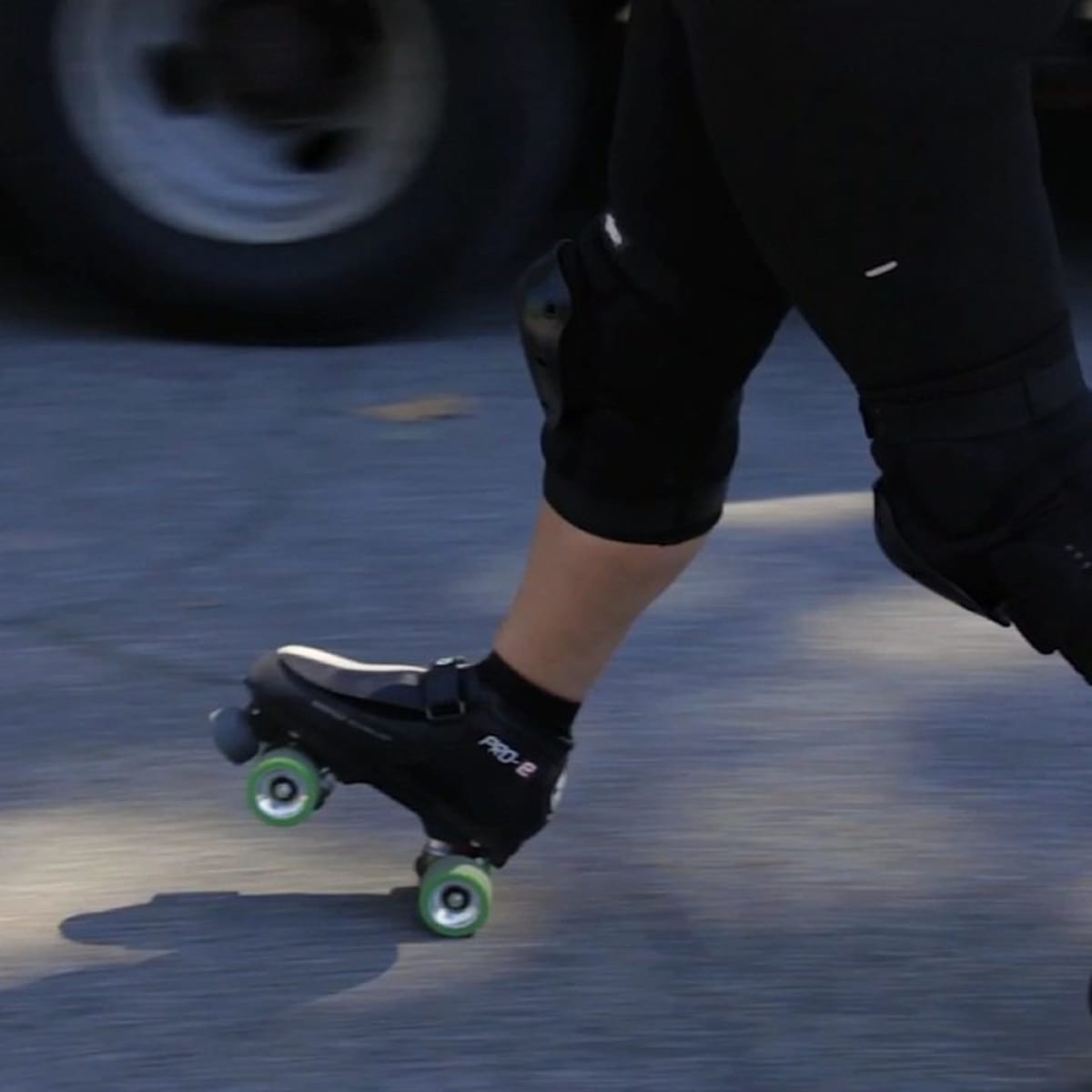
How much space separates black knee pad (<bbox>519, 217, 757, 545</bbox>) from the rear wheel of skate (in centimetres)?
44

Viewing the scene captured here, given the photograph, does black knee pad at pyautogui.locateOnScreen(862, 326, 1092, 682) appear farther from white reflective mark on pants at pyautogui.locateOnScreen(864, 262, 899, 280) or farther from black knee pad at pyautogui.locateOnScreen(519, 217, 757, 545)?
black knee pad at pyautogui.locateOnScreen(519, 217, 757, 545)

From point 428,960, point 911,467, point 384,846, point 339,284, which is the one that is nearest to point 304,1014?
point 428,960

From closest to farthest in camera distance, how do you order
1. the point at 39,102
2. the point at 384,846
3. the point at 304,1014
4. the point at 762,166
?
the point at 762,166, the point at 304,1014, the point at 384,846, the point at 39,102

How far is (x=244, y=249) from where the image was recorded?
446 centimetres

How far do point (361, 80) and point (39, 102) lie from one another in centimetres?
58

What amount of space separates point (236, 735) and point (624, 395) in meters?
0.60

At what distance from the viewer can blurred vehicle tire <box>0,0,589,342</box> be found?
4.39 metres

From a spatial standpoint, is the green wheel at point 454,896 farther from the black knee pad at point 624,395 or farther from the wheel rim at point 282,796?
the black knee pad at point 624,395

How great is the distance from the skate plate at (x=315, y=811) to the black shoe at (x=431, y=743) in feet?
0.04

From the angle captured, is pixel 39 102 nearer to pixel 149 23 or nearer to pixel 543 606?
pixel 149 23

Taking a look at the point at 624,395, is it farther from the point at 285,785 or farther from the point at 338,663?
the point at 285,785

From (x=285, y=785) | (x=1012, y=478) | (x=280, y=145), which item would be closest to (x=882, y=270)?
(x=1012, y=478)

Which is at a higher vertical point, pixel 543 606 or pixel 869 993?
pixel 543 606

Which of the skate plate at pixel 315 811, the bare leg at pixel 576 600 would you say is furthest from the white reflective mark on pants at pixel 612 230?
the skate plate at pixel 315 811
